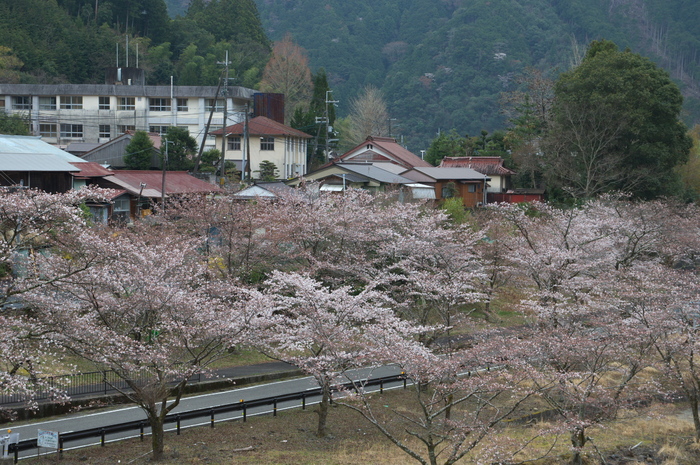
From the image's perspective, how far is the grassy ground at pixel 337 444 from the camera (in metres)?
14.2

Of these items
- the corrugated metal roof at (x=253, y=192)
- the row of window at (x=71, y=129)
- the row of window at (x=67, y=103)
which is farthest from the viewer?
the row of window at (x=71, y=129)

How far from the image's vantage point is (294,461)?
14.2 m

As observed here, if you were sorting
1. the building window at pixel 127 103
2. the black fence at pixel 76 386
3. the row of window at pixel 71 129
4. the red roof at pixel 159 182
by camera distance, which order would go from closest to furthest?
the black fence at pixel 76 386
the red roof at pixel 159 182
the row of window at pixel 71 129
the building window at pixel 127 103

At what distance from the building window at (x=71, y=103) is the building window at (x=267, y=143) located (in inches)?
624

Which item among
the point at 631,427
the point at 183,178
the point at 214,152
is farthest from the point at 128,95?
the point at 631,427

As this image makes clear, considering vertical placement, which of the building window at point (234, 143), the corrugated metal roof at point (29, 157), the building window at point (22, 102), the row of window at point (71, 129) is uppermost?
the building window at point (22, 102)

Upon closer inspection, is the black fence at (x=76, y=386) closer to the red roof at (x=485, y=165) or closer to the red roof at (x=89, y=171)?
the red roof at (x=89, y=171)

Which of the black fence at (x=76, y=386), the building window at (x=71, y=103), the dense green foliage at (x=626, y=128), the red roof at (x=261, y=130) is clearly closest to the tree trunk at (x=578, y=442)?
the black fence at (x=76, y=386)

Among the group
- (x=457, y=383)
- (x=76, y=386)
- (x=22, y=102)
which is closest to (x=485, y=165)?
(x=22, y=102)

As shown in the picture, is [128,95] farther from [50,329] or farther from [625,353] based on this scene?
[625,353]

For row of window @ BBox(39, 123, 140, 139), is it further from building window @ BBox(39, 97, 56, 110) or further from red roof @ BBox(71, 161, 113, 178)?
red roof @ BBox(71, 161, 113, 178)

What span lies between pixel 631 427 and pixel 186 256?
46.2 ft

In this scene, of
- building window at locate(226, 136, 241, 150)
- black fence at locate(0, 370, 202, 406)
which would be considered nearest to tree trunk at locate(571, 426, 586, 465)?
black fence at locate(0, 370, 202, 406)

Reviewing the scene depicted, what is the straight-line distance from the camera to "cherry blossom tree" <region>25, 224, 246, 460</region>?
13.4m
